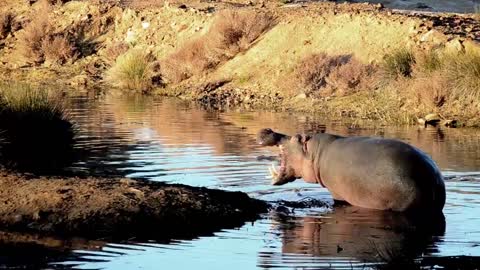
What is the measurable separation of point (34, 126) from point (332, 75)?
32.6ft

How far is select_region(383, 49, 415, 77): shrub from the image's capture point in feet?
90.0

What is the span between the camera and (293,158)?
14.9 metres

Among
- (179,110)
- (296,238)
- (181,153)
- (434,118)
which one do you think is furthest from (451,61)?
(296,238)

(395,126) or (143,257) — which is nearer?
(143,257)

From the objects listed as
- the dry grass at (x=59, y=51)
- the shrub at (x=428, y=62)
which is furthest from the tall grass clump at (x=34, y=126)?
the dry grass at (x=59, y=51)

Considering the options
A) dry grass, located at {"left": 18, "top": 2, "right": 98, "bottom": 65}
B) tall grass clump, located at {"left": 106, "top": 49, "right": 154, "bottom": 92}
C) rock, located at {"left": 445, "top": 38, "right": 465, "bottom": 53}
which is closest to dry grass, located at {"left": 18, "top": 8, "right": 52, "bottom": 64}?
dry grass, located at {"left": 18, "top": 2, "right": 98, "bottom": 65}

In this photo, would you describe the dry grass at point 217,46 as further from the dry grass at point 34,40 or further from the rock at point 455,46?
the rock at point 455,46

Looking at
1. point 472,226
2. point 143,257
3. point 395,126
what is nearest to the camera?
point 143,257

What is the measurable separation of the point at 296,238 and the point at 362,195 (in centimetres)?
201

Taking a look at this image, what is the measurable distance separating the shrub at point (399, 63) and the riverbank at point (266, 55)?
3cm

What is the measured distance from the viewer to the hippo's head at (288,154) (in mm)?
14781

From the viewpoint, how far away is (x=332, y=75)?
28.6 meters

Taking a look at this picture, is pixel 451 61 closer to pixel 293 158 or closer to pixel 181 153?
pixel 181 153

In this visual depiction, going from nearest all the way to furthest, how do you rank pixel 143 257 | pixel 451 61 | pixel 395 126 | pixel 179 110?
pixel 143 257
pixel 395 126
pixel 451 61
pixel 179 110
